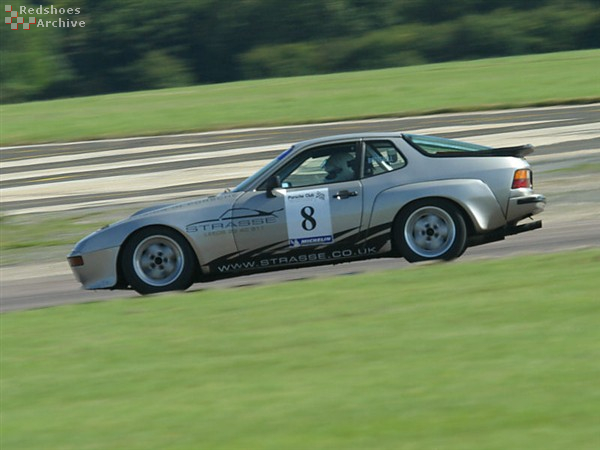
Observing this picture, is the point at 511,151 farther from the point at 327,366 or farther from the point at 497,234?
the point at 327,366

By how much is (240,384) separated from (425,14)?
64969mm

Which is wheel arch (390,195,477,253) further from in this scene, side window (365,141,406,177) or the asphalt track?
the asphalt track

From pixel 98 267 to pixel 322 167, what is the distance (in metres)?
2.37

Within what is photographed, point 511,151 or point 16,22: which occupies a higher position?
point 16,22

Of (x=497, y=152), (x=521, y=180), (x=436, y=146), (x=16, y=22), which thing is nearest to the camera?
(x=521, y=180)

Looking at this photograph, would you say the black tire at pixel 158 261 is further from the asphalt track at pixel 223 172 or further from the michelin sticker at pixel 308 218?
the michelin sticker at pixel 308 218

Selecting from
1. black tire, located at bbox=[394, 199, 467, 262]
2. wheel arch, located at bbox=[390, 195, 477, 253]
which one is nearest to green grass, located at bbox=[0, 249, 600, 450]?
black tire, located at bbox=[394, 199, 467, 262]

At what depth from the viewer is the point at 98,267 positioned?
32.6 feet

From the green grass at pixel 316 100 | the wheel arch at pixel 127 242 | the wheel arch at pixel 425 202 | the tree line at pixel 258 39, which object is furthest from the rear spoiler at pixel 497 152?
the tree line at pixel 258 39

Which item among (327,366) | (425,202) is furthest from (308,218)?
(327,366)

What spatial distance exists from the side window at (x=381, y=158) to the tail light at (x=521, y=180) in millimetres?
1073

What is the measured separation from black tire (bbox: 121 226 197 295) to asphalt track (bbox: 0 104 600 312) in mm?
397

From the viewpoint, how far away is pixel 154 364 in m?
6.88

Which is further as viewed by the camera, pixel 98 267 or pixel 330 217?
pixel 98 267
